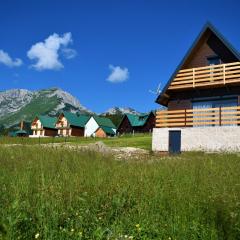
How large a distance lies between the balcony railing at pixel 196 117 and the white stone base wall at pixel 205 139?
91 centimetres

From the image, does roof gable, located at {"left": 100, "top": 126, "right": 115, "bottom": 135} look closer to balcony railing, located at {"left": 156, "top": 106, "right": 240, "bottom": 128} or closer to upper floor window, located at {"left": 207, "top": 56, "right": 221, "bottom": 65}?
upper floor window, located at {"left": 207, "top": 56, "right": 221, "bottom": 65}

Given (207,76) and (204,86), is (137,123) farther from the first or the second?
(204,86)

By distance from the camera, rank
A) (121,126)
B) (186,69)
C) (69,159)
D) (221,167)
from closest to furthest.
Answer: (221,167) < (69,159) < (186,69) < (121,126)

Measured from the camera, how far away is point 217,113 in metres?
25.1

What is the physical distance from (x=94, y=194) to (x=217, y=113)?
19688mm

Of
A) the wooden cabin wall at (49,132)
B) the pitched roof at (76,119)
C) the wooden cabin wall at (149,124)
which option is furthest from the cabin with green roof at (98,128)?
the wooden cabin wall at (49,132)

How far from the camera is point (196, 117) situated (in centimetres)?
2708

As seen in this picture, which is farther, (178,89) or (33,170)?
(178,89)

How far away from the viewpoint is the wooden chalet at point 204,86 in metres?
26.1

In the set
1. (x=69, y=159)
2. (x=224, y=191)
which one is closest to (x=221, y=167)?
(x=224, y=191)

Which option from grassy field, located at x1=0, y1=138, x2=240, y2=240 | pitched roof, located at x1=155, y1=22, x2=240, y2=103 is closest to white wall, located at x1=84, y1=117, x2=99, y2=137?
pitched roof, located at x1=155, y1=22, x2=240, y2=103

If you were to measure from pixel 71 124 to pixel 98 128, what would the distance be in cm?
732

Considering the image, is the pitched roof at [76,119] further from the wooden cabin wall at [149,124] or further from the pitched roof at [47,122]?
the wooden cabin wall at [149,124]

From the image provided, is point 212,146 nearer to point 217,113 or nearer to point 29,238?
point 217,113
